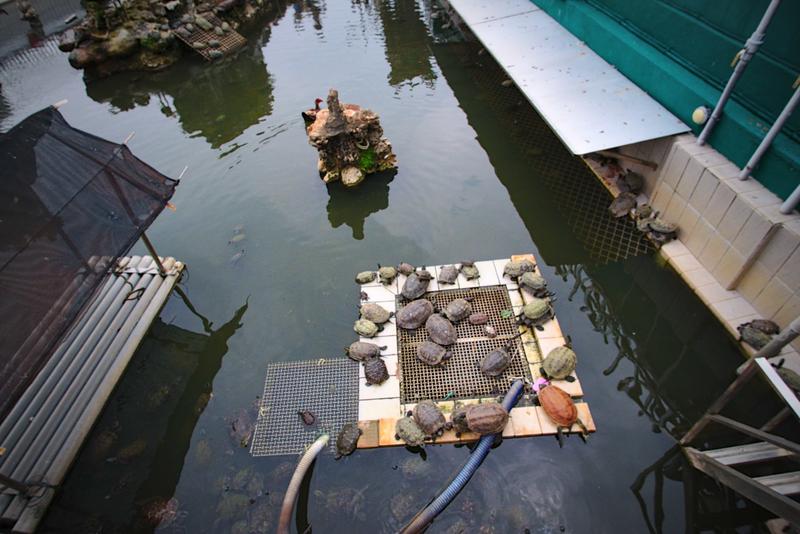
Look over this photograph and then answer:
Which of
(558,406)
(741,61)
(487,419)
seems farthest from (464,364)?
(741,61)

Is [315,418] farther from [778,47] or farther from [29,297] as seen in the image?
[778,47]

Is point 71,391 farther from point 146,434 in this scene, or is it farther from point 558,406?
point 558,406

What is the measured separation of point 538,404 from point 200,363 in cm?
620

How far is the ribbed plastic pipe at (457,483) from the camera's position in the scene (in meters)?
5.58

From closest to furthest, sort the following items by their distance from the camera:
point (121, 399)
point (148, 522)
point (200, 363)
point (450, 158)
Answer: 1. point (148, 522)
2. point (121, 399)
3. point (200, 363)
4. point (450, 158)

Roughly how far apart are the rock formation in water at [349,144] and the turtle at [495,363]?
6334 mm

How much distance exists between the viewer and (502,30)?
42.9 feet

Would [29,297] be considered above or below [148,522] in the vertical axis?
above

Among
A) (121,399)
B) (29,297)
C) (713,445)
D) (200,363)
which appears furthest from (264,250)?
(713,445)

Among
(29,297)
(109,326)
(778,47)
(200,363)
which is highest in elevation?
(778,47)

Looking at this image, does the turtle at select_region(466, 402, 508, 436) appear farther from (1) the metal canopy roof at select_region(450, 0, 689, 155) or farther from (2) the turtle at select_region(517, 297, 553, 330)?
(1) the metal canopy roof at select_region(450, 0, 689, 155)

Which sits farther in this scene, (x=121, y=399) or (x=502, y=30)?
(x=502, y=30)

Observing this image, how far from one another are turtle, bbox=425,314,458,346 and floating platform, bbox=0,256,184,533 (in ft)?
17.9

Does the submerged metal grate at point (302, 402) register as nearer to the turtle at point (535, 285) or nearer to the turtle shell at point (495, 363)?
the turtle shell at point (495, 363)
